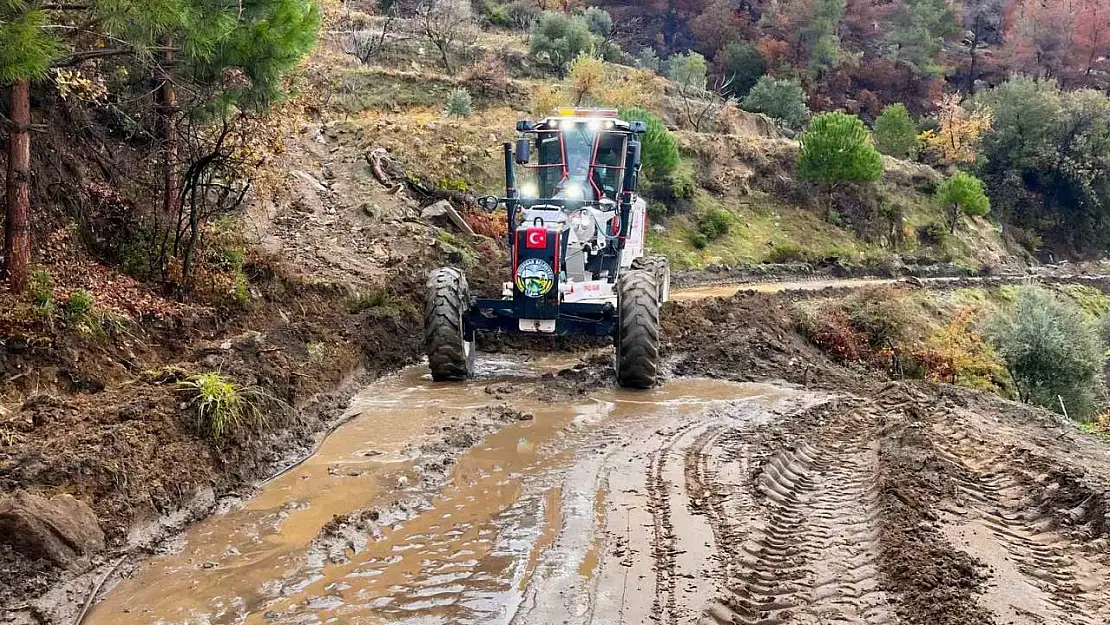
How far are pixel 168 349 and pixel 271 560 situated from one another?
3.80 metres

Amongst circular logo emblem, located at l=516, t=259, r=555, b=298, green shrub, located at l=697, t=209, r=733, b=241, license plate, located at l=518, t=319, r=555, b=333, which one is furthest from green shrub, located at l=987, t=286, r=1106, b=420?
green shrub, located at l=697, t=209, r=733, b=241

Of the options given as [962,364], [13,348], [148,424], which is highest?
[13,348]

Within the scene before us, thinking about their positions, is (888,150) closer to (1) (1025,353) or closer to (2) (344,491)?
(1) (1025,353)

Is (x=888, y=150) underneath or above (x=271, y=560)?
above

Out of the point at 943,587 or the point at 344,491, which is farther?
the point at 344,491

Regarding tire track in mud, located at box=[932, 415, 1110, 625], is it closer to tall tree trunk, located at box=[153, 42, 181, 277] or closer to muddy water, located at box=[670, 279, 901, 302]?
tall tree trunk, located at box=[153, 42, 181, 277]

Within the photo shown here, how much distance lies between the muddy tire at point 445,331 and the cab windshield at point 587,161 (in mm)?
2247

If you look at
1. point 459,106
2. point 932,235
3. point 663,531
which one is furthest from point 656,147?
point 663,531

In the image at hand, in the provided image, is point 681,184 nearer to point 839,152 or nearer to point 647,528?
point 839,152

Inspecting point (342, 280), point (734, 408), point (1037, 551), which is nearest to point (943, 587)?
point (1037, 551)

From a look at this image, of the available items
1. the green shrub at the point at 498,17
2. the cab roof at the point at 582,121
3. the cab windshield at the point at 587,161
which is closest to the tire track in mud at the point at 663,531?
the cab windshield at the point at 587,161

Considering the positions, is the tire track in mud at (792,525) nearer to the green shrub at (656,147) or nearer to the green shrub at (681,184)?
the green shrub at (656,147)

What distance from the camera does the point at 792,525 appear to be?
17.9ft

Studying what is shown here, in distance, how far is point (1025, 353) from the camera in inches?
618
